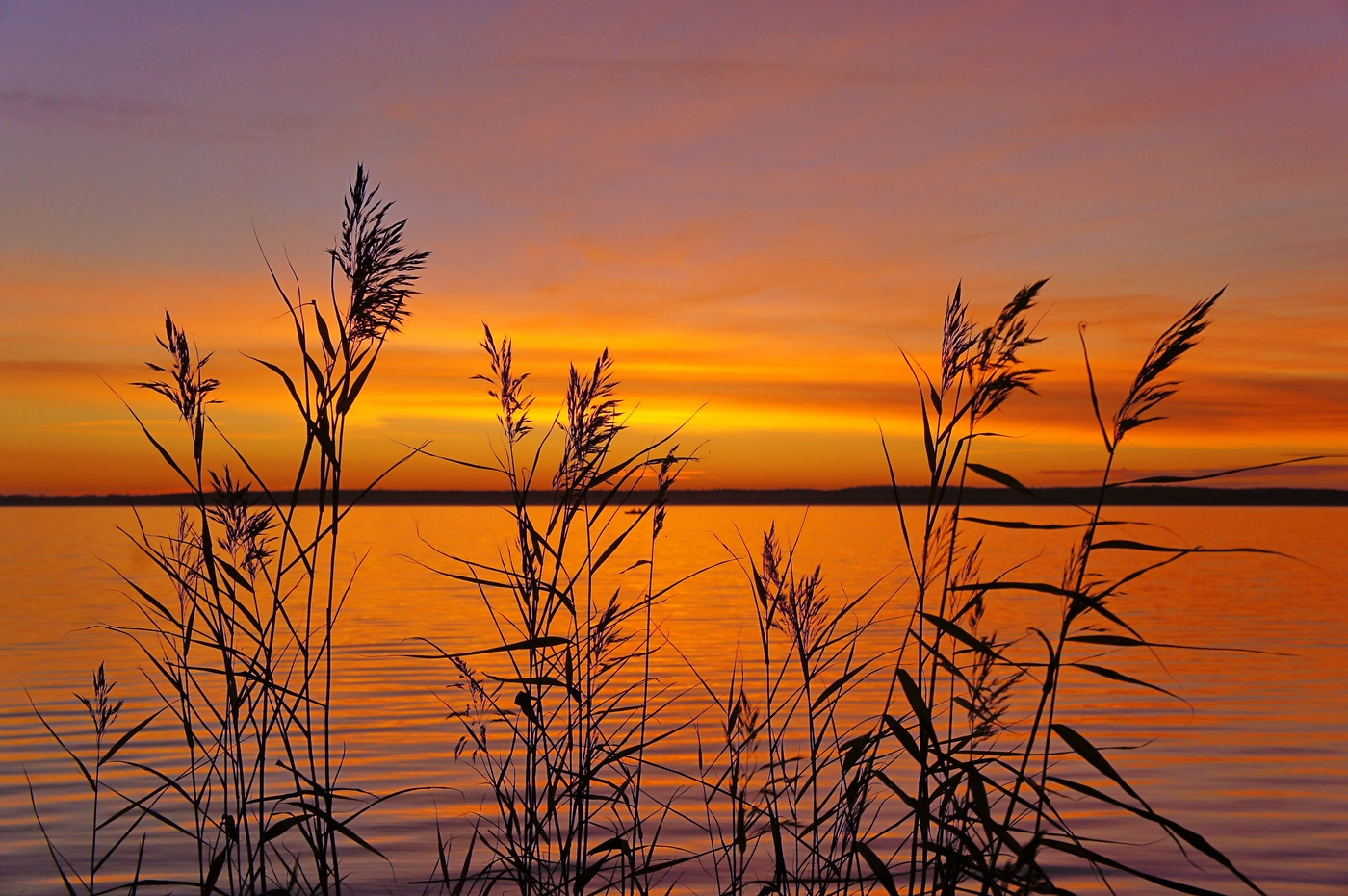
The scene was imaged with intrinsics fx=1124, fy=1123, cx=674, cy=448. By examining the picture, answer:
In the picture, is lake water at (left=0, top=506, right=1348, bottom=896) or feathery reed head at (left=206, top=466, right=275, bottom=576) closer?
feathery reed head at (left=206, top=466, right=275, bottom=576)

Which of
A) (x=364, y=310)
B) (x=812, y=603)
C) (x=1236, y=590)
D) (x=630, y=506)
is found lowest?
(x=1236, y=590)

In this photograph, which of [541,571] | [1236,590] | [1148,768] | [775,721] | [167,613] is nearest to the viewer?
→ [167,613]

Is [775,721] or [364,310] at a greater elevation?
[364,310]

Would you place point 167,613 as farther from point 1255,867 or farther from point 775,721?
point 775,721

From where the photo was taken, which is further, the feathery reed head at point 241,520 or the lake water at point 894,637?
the lake water at point 894,637

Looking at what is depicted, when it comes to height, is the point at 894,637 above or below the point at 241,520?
below

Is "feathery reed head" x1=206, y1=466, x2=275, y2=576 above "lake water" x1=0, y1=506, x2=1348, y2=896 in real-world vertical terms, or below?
above

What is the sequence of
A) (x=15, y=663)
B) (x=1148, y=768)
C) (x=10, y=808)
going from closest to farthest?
1. (x=10, y=808)
2. (x=1148, y=768)
3. (x=15, y=663)

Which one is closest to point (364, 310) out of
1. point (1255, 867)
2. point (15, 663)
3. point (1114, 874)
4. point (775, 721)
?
point (1114, 874)

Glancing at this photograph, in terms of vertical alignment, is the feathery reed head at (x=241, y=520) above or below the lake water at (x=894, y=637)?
above

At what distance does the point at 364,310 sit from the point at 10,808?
8.11m

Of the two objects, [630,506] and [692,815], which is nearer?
[630,506]

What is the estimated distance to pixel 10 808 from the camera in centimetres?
935

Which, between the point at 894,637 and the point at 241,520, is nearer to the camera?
the point at 241,520
